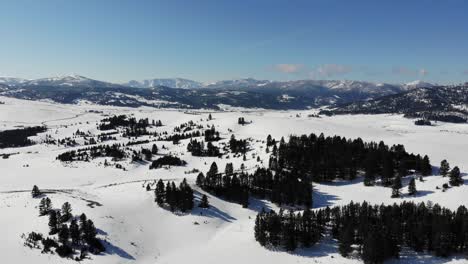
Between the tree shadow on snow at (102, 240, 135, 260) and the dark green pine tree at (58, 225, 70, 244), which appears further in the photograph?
the tree shadow on snow at (102, 240, 135, 260)

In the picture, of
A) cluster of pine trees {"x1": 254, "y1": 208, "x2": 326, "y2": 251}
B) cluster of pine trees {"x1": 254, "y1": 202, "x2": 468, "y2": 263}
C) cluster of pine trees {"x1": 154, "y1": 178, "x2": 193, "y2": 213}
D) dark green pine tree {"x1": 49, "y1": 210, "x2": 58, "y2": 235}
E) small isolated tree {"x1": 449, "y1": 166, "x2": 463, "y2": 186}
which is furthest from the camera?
small isolated tree {"x1": 449, "y1": 166, "x2": 463, "y2": 186}

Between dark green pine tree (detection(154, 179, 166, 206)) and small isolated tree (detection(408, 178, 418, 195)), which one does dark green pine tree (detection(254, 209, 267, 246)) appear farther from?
small isolated tree (detection(408, 178, 418, 195))

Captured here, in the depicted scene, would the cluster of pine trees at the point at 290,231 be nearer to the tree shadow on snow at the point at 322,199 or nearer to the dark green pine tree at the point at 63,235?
the tree shadow on snow at the point at 322,199

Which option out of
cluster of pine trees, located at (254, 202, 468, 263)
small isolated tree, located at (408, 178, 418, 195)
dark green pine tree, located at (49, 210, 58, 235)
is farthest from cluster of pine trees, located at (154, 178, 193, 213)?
small isolated tree, located at (408, 178, 418, 195)

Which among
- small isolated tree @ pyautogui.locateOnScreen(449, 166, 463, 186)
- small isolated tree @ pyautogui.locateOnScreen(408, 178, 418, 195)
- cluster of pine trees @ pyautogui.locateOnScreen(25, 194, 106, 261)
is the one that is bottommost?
cluster of pine trees @ pyautogui.locateOnScreen(25, 194, 106, 261)

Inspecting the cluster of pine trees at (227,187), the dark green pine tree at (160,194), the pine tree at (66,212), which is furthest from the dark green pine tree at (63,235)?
the cluster of pine trees at (227,187)

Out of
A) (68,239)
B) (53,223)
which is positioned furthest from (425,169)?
(53,223)
